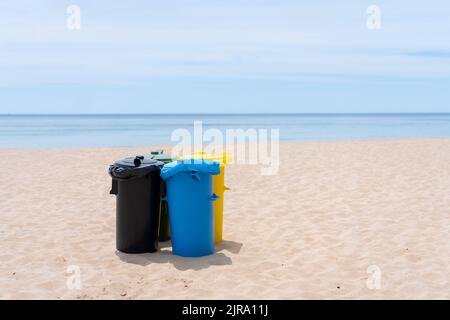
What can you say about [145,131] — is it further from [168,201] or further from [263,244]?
[168,201]

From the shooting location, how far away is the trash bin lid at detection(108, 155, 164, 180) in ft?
15.9

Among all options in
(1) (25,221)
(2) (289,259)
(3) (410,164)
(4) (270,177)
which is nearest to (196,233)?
(2) (289,259)

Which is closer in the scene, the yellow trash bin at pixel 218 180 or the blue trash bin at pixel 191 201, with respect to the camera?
the blue trash bin at pixel 191 201


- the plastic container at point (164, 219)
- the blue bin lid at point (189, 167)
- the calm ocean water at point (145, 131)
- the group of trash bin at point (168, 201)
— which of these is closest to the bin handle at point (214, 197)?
the group of trash bin at point (168, 201)

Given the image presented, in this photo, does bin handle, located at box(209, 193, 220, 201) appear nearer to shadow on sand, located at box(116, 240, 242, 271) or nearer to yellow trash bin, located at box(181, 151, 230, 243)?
yellow trash bin, located at box(181, 151, 230, 243)

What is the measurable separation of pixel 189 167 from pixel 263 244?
1.36m

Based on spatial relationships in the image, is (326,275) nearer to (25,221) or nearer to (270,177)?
(25,221)

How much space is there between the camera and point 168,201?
194 inches

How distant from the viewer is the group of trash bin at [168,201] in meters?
4.82

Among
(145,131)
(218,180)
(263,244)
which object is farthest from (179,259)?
(145,131)

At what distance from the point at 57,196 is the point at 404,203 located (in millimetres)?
5476

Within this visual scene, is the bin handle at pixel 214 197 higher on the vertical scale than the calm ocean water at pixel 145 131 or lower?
higher

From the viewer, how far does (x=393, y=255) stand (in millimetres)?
5074

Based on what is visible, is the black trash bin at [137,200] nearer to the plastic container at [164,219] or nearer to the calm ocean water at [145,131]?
the plastic container at [164,219]
